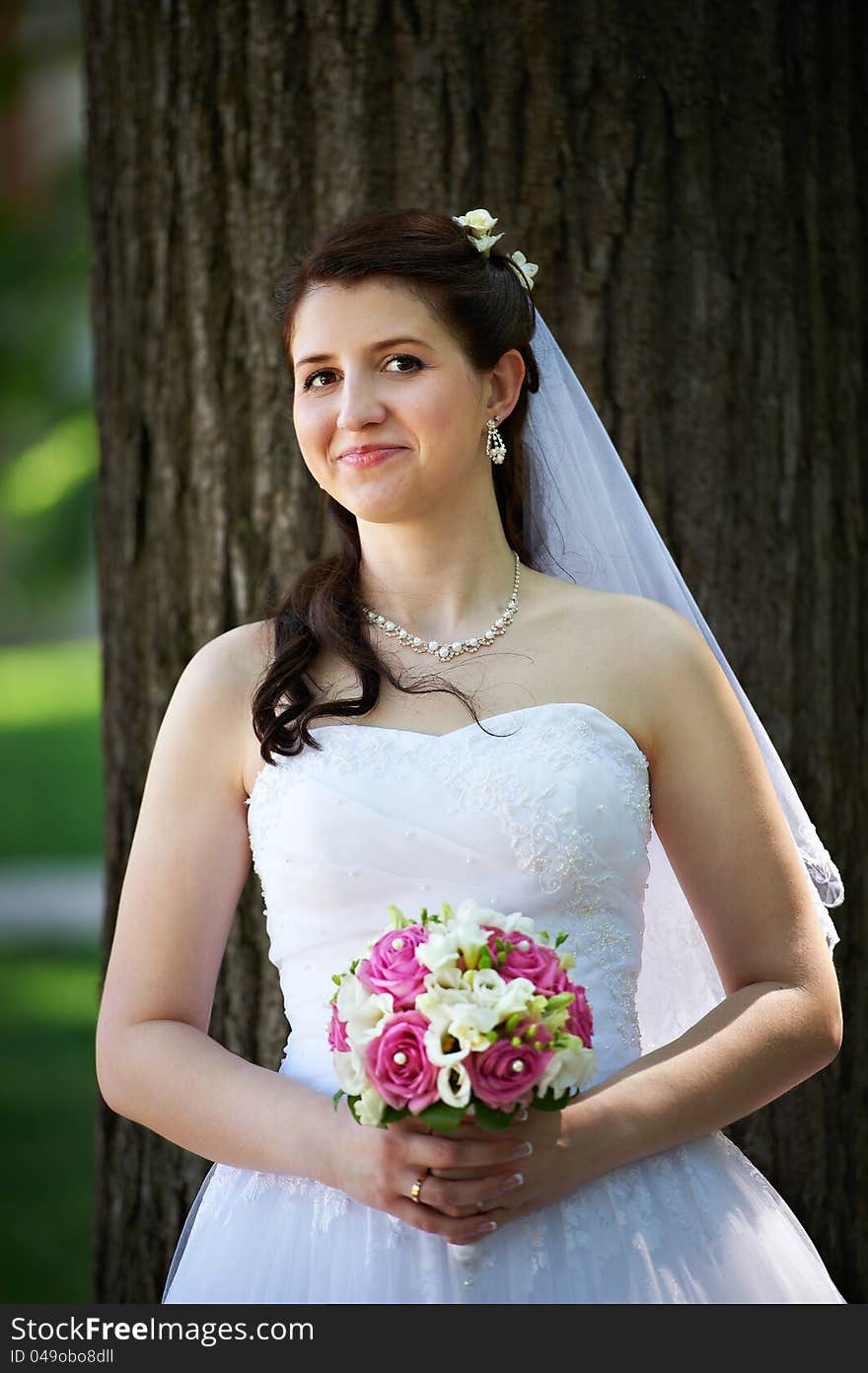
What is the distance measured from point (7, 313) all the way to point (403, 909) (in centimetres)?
656

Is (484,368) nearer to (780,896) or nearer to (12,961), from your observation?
(780,896)

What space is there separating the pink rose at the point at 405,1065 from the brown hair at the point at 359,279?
728mm

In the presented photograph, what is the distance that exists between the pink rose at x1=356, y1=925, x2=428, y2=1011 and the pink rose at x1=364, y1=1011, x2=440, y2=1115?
30 mm

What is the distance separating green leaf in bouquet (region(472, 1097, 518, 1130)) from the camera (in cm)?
201

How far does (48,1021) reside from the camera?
9.16 m

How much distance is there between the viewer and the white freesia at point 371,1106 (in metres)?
2.03

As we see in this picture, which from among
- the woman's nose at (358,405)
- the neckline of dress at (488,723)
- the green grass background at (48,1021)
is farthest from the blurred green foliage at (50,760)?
the woman's nose at (358,405)

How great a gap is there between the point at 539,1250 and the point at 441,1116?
1.73 ft

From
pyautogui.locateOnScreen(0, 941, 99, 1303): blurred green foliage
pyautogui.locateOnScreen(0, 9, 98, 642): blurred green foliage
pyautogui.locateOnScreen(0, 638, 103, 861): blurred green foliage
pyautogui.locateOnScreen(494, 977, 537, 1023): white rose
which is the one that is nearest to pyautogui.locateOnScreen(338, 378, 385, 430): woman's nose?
pyautogui.locateOnScreen(494, 977, 537, 1023): white rose

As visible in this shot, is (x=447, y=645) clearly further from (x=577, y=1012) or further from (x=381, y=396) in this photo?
(x=577, y=1012)

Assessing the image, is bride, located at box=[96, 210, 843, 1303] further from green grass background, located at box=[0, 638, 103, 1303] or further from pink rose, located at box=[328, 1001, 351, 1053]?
green grass background, located at box=[0, 638, 103, 1303]

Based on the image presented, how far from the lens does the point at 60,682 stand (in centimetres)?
2003

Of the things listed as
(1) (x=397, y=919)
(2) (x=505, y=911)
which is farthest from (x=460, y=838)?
(1) (x=397, y=919)

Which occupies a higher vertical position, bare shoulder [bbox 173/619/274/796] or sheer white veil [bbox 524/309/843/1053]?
sheer white veil [bbox 524/309/843/1053]
